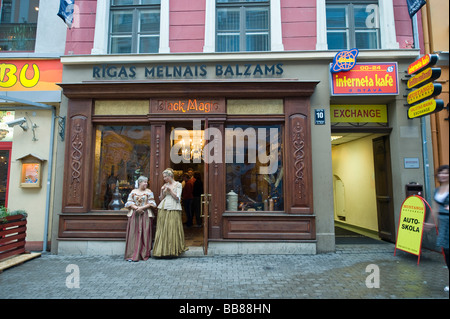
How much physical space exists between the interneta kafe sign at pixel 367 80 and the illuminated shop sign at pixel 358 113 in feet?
2.06

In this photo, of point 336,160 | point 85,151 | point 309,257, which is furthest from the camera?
point 336,160

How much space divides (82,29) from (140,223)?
18.2ft

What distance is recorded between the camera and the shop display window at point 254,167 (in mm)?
7047

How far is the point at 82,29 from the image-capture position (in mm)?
7516

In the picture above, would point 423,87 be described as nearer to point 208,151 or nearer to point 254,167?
point 254,167

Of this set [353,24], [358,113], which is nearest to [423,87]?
[358,113]

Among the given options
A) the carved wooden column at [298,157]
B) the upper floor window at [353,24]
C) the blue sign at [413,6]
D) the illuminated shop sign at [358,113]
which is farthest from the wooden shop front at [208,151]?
the blue sign at [413,6]

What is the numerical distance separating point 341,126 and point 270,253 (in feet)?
12.7

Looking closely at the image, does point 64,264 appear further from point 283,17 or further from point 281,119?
point 283,17

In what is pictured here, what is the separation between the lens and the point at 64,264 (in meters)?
5.93

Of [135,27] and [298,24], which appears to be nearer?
[298,24]

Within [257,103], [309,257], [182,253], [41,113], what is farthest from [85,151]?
[309,257]

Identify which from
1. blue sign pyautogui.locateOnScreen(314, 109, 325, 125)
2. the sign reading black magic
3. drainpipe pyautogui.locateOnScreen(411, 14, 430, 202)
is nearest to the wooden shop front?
blue sign pyautogui.locateOnScreen(314, 109, 325, 125)

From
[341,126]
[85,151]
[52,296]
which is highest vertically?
[341,126]
